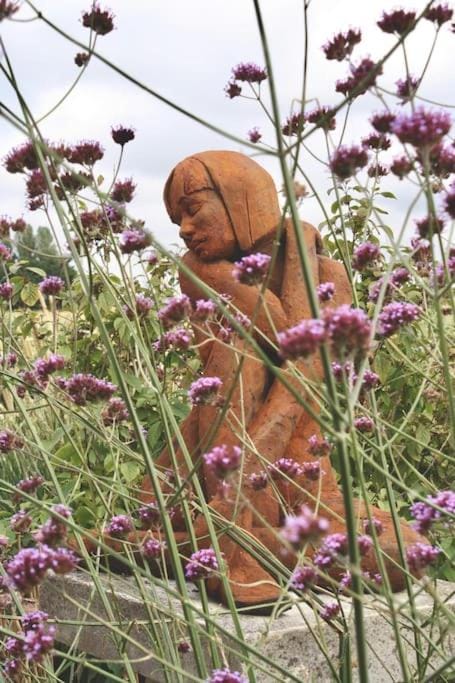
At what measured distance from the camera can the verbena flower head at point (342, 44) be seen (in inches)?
87.5

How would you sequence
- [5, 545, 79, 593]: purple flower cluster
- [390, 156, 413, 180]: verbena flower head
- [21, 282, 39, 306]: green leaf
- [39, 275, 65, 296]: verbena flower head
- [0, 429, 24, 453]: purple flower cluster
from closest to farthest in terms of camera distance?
[5, 545, 79, 593]: purple flower cluster
[390, 156, 413, 180]: verbena flower head
[0, 429, 24, 453]: purple flower cluster
[39, 275, 65, 296]: verbena flower head
[21, 282, 39, 306]: green leaf

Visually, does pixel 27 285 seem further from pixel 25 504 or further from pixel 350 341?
pixel 350 341

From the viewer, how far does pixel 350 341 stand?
1.28 meters

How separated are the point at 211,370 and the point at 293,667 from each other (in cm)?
106

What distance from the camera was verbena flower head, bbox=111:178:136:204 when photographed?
7.92ft

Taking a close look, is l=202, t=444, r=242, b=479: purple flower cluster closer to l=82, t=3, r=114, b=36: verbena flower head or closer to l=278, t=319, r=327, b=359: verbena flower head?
l=278, t=319, r=327, b=359: verbena flower head

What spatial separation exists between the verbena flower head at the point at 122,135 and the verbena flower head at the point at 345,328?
157 cm

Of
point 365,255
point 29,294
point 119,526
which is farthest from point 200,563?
point 29,294

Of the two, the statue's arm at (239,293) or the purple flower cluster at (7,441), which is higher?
the statue's arm at (239,293)

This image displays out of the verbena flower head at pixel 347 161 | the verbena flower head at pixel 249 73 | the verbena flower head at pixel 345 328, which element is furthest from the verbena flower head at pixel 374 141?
the verbena flower head at pixel 345 328

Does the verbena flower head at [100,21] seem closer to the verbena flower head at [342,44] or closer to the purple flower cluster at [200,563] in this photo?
the verbena flower head at [342,44]

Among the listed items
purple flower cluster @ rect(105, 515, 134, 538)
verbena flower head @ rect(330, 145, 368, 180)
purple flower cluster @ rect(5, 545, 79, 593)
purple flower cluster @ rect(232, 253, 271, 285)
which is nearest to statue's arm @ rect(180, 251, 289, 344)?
purple flower cluster @ rect(105, 515, 134, 538)

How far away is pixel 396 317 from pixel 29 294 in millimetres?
4017

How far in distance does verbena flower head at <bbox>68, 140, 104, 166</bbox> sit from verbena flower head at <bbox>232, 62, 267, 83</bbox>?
0.50m
